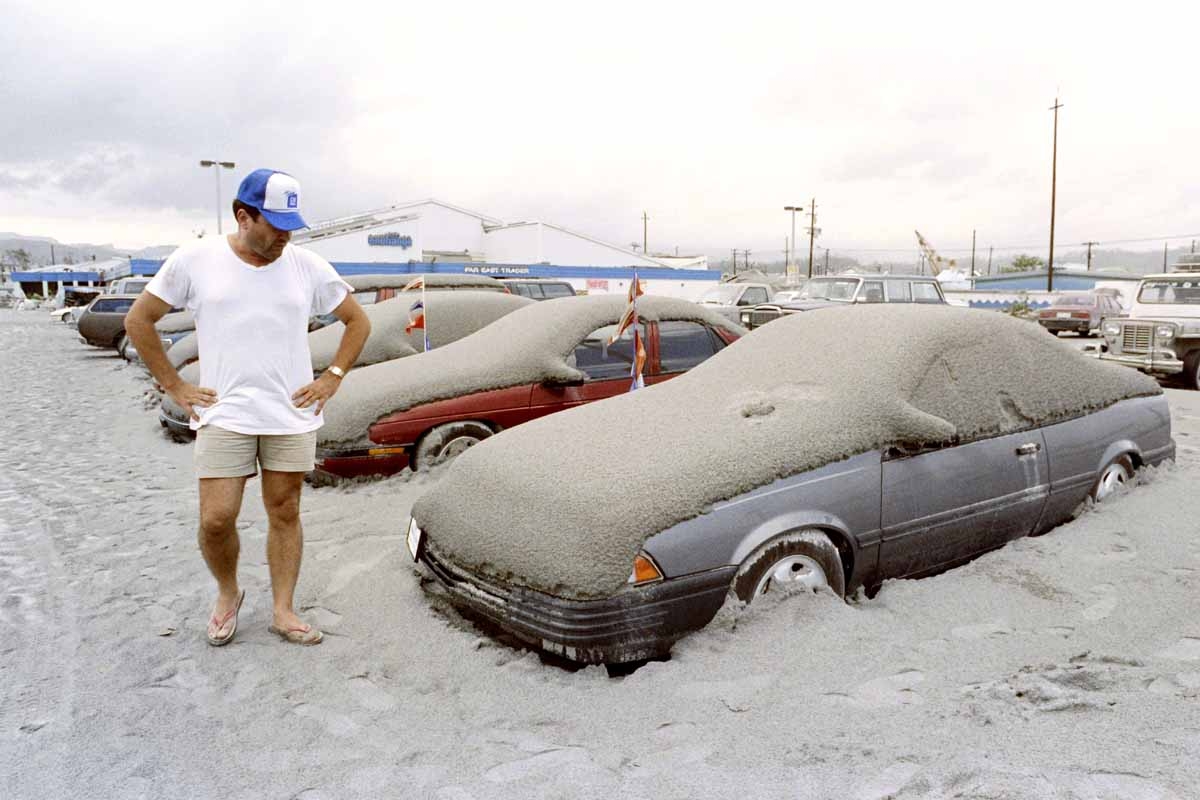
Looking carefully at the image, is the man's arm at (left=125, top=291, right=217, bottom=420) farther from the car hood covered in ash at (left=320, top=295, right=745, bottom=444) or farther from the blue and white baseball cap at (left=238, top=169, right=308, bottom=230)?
the car hood covered in ash at (left=320, top=295, right=745, bottom=444)

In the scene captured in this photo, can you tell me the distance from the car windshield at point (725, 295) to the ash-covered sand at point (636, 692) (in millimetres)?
18986

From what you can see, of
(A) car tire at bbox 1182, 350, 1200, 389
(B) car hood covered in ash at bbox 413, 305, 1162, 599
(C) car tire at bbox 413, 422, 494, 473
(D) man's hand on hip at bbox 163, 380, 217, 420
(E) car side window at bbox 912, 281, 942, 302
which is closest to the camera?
(B) car hood covered in ash at bbox 413, 305, 1162, 599

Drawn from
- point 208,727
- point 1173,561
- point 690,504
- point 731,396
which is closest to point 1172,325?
point 1173,561

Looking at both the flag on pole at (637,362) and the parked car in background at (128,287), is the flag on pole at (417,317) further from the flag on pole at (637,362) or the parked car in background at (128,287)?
the parked car in background at (128,287)

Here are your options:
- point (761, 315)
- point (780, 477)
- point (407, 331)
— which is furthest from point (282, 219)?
point (761, 315)

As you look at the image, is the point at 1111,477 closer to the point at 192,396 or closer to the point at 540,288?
the point at 192,396

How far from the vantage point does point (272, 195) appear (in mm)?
3154

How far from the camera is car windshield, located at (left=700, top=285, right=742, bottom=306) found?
914 inches

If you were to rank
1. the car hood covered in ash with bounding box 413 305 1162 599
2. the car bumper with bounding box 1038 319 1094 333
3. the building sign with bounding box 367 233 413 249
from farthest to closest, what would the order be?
the building sign with bounding box 367 233 413 249
the car bumper with bounding box 1038 319 1094 333
the car hood covered in ash with bounding box 413 305 1162 599

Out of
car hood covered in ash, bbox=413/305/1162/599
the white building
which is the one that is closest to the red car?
car hood covered in ash, bbox=413/305/1162/599

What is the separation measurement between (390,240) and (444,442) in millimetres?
43978

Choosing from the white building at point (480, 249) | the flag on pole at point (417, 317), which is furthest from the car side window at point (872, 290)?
the white building at point (480, 249)

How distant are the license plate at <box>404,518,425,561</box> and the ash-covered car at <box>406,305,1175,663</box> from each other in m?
0.01

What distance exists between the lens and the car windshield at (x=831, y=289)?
1627 cm
